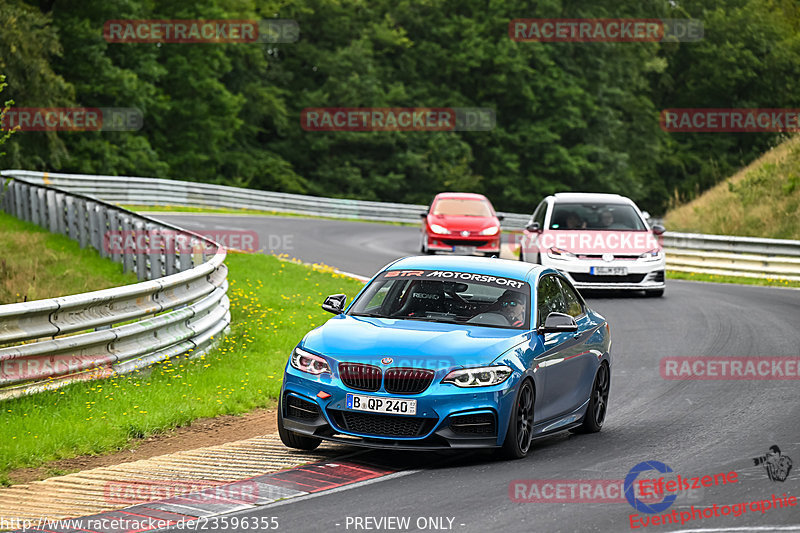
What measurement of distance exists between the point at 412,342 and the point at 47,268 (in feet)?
41.1

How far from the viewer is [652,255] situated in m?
21.2

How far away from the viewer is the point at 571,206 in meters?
22.2

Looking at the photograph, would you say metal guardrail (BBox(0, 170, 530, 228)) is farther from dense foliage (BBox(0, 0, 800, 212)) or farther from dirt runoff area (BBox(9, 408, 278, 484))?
dirt runoff area (BBox(9, 408, 278, 484))

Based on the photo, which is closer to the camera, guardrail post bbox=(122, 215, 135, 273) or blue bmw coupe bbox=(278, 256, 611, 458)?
blue bmw coupe bbox=(278, 256, 611, 458)

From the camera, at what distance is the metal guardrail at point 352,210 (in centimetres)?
2566

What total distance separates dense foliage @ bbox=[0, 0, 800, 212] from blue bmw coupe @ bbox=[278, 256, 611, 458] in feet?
→ 145

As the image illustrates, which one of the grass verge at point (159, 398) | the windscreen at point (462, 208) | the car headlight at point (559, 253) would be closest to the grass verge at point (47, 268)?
the grass verge at point (159, 398)

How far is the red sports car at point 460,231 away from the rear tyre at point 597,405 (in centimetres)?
1635

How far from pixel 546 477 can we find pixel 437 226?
63.7 ft

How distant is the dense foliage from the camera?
57.6 meters

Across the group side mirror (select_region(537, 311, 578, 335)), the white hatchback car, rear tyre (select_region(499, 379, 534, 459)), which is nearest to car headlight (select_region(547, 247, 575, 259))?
the white hatchback car

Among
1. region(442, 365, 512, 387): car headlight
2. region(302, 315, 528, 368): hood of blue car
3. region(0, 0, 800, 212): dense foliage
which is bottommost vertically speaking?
region(442, 365, 512, 387): car headlight

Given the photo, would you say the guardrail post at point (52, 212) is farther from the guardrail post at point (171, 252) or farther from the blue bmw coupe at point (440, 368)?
the blue bmw coupe at point (440, 368)

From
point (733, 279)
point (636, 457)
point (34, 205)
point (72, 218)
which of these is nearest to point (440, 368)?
point (636, 457)
